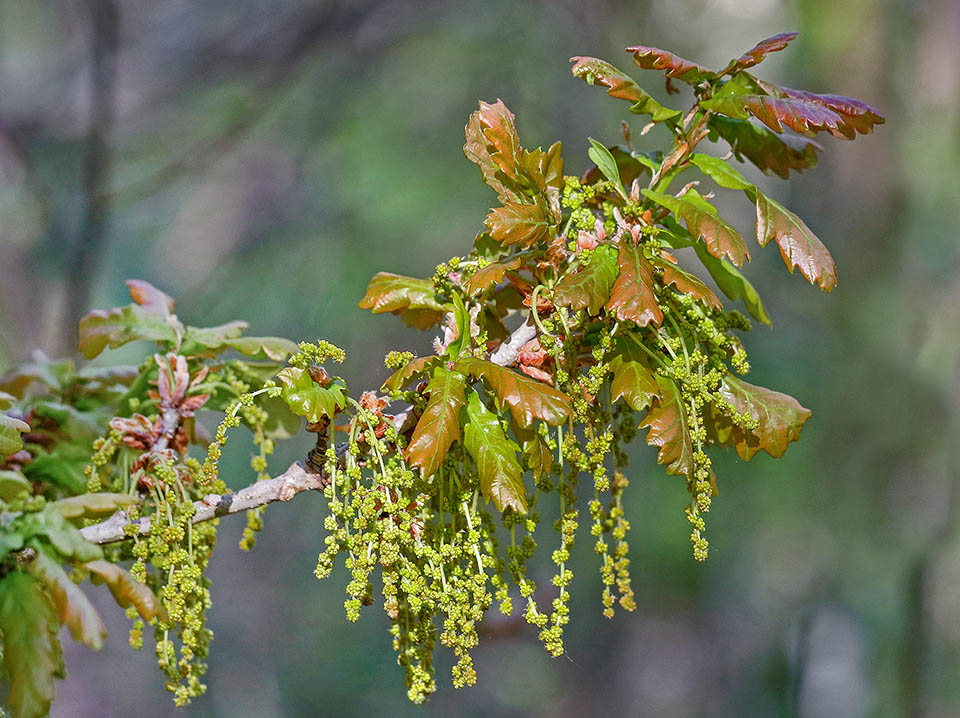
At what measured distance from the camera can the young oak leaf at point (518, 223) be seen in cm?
59

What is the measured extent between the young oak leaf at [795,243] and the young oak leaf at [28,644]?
1.74 ft

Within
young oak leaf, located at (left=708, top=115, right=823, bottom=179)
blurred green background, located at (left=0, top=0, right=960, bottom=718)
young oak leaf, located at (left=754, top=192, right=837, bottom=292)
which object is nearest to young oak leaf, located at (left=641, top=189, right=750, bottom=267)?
young oak leaf, located at (left=754, top=192, right=837, bottom=292)

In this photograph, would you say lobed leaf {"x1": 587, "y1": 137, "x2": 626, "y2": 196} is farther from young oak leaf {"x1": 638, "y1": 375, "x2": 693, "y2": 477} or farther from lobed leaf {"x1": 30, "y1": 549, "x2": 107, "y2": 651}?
lobed leaf {"x1": 30, "y1": 549, "x2": 107, "y2": 651}

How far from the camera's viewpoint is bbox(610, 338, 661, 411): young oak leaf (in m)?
0.57

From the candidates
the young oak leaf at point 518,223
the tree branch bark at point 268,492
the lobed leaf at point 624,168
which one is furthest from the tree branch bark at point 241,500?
the lobed leaf at point 624,168

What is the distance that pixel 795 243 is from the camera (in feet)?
1.94

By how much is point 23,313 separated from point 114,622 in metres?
1.71

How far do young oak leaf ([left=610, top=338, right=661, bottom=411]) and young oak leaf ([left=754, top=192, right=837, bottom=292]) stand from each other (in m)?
0.12

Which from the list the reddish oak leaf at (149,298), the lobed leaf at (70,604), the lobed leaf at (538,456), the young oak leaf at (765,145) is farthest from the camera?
the reddish oak leaf at (149,298)

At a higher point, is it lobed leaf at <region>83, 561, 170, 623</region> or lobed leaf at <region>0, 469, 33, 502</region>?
lobed leaf at <region>0, 469, 33, 502</region>

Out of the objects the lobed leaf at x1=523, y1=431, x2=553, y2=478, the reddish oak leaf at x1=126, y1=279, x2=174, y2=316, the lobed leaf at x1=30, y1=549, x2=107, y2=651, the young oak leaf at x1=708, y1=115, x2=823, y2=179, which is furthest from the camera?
the reddish oak leaf at x1=126, y1=279, x2=174, y2=316

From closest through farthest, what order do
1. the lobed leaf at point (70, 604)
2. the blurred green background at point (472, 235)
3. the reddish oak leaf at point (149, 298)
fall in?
the lobed leaf at point (70, 604) < the reddish oak leaf at point (149, 298) < the blurred green background at point (472, 235)

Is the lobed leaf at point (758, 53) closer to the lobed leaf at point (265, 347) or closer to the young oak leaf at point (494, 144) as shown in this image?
the young oak leaf at point (494, 144)

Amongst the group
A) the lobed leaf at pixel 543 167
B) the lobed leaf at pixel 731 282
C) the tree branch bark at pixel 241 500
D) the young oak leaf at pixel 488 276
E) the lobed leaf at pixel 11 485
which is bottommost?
the tree branch bark at pixel 241 500
